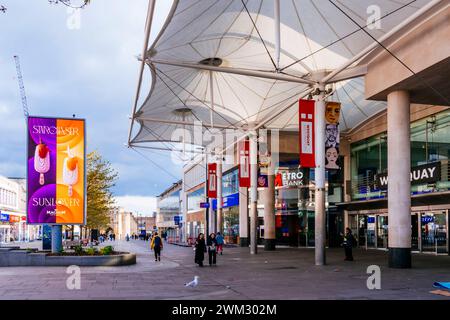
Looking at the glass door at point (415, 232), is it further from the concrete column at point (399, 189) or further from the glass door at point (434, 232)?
the concrete column at point (399, 189)

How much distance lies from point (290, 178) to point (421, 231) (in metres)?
14.2

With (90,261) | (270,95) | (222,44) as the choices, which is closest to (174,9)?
(222,44)

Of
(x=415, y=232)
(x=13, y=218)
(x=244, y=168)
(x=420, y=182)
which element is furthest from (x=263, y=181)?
(x=13, y=218)

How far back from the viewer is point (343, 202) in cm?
4166

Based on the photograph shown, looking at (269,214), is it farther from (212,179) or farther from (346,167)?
(346,167)

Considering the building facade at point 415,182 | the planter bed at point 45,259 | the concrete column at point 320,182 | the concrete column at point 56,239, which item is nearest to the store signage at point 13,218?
the building facade at point 415,182

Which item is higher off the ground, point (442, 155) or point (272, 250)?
point (442, 155)

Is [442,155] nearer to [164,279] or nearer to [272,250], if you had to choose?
[272,250]

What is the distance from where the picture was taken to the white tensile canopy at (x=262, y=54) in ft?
71.2

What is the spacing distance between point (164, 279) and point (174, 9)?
10085mm

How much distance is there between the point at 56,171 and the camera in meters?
26.4

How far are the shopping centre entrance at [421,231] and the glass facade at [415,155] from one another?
1.58 metres

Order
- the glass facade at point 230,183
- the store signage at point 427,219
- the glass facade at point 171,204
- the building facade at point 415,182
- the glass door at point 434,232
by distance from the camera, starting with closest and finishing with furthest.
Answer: the building facade at point 415,182 < the glass door at point 434,232 < the store signage at point 427,219 < the glass facade at point 230,183 < the glass facade at point 171,204
